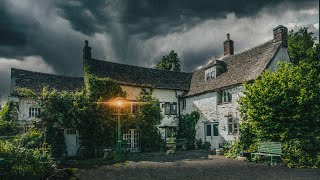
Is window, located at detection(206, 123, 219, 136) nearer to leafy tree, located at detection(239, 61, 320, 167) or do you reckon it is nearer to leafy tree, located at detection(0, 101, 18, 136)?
leafy tree, located at detection(239, 61, 320, 167)

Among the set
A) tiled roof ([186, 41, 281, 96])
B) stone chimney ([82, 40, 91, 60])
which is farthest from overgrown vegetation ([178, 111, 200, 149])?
stone chimney ([82, 40, 91, 60])

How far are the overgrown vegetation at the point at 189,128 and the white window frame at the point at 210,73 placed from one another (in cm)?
386

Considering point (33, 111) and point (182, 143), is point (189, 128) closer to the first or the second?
point (182, 143)

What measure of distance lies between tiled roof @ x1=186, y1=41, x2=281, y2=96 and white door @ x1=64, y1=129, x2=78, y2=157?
12193 millimetres

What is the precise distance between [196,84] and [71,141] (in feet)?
46.2

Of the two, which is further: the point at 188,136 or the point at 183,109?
the point at 183,109

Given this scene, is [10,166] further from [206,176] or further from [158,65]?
[158,65]

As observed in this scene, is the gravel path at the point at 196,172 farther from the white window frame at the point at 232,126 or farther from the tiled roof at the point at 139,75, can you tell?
the tiled roof at the point at 139,75

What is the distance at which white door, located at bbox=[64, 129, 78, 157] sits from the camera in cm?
2261

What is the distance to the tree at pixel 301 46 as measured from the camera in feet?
97.4

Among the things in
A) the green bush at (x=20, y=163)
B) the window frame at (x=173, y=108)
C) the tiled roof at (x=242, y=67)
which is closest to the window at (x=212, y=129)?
the tiled roof at (x=242, y=67)

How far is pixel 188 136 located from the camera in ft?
88.8

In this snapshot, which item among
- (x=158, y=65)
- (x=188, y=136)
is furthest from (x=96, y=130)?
(x=158, y=65)

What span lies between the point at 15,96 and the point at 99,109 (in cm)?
740
